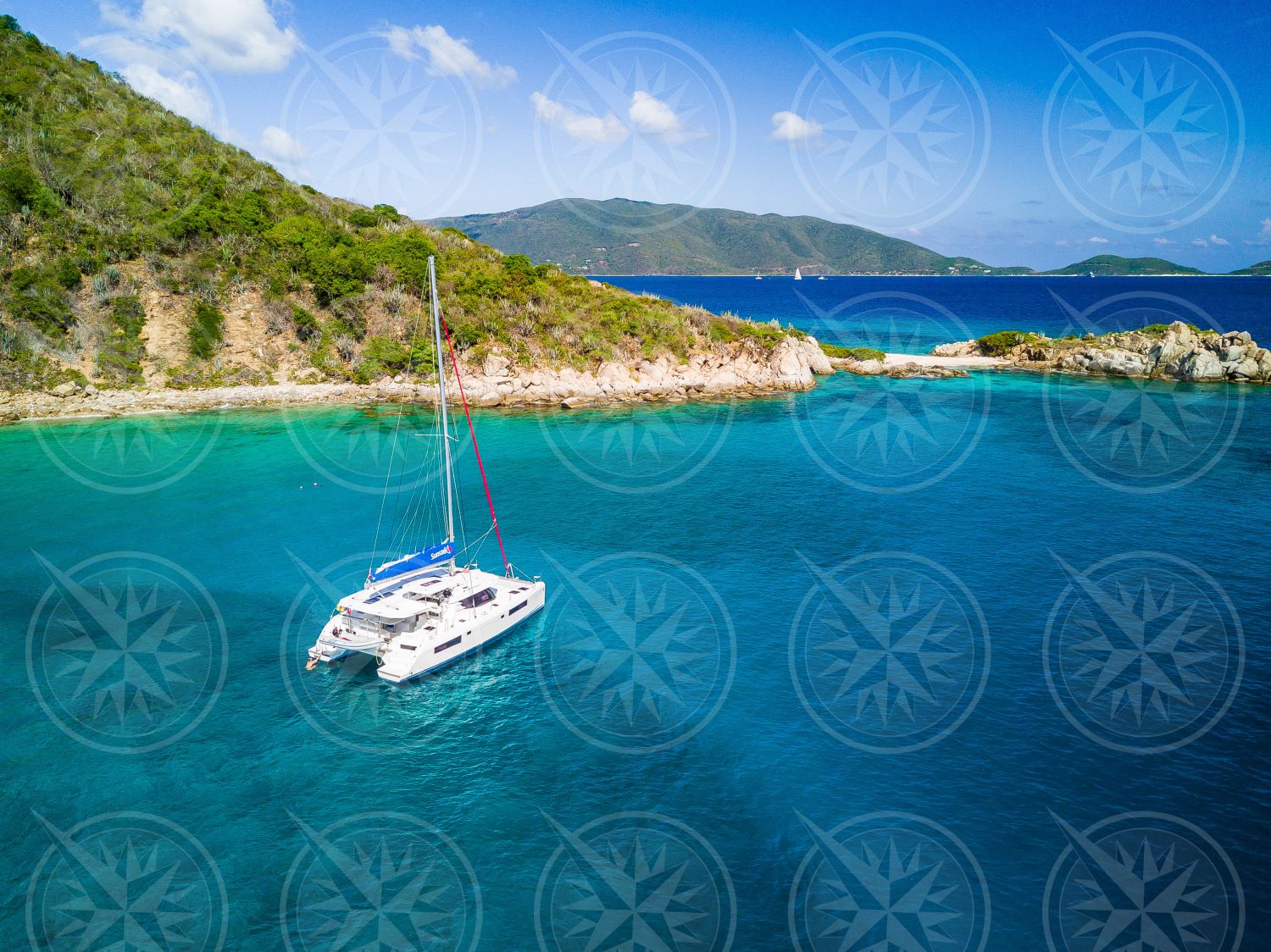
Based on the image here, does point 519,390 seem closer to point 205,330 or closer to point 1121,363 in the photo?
point 205,330

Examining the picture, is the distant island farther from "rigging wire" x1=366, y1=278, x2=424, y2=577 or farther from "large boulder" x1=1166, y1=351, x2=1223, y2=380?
"large boulder" x1=1166, y1=351, x2=1223, y2=380

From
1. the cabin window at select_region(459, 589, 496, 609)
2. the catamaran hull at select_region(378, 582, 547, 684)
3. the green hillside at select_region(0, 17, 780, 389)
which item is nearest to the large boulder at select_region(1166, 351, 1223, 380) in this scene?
the green hillside at select_region(0, 17, 780, 389)

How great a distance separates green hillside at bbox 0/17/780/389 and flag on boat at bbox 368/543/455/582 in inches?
1519

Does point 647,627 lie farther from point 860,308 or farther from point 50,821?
point 860,308

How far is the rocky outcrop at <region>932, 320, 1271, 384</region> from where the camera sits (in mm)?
76750

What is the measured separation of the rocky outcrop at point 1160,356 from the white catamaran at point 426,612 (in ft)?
276

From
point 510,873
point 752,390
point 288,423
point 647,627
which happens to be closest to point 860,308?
point 752,390

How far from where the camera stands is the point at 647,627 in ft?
89.7

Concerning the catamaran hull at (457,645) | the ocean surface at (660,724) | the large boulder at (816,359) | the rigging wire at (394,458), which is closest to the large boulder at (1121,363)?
the large boulder at (816,359)

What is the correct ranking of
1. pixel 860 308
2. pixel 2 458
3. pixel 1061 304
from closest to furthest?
1. pixel 2 458
2. pixel 860 308
3. pixel 1061 304

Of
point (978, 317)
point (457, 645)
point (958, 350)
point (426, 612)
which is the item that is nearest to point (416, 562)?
point (426, 612)

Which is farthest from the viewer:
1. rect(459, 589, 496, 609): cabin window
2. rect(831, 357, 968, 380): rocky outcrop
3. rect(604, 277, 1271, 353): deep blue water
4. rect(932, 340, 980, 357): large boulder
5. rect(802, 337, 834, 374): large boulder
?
rect(604, 277, 1271, 353): deep blue water

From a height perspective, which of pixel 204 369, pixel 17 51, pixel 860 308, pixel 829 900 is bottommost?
pixel 829 900

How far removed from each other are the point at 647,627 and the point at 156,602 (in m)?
20.0
